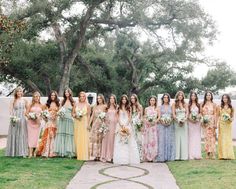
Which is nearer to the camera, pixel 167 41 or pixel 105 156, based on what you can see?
pixel 105 156

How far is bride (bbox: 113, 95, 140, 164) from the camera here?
1229 centimetres

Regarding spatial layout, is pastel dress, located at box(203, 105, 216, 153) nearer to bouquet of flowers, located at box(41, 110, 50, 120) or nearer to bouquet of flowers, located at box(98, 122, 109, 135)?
bouquet of flowers, located at box(98, 122, 109, 135)

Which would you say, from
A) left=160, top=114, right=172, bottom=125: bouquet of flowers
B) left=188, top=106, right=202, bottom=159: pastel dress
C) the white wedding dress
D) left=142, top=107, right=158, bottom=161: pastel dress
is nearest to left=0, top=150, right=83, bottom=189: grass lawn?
A: the white wedding dress

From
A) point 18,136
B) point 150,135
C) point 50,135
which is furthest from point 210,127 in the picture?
point 18,136

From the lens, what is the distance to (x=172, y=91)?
1110 inches

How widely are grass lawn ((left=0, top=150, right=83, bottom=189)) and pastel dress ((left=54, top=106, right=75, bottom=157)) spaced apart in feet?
1.43

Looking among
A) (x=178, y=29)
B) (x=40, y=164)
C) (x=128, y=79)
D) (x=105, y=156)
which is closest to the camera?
(x=40, y=164)

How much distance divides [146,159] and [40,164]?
2799 mm

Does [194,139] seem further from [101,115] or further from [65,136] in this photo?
[65,136]

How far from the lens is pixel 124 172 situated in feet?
34.6

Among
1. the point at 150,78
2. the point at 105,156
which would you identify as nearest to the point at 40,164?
the point at 105,156

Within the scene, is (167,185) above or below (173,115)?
below

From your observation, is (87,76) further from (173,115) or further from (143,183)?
(143,183)

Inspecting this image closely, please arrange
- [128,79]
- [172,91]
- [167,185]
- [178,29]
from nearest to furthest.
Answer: [167,185], [178,29], [172,91], [128,79]
